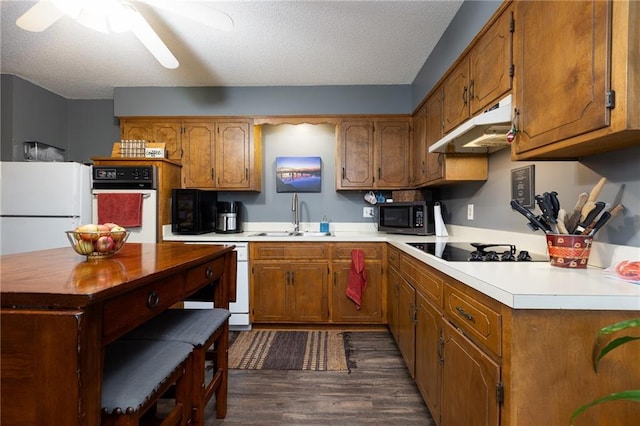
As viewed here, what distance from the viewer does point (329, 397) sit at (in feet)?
6.12

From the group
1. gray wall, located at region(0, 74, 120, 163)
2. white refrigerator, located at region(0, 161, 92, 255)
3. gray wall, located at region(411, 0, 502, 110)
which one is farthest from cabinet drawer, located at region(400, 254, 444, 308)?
gray wall, located at region(0, 74, 120, 163)

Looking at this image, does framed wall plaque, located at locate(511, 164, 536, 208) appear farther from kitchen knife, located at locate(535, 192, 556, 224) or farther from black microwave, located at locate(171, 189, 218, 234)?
black microwave, located at locate(171, 189, 218, 234)

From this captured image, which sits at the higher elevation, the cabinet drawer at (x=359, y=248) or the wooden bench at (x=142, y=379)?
the cabinet drawer at (x=359, y=248)

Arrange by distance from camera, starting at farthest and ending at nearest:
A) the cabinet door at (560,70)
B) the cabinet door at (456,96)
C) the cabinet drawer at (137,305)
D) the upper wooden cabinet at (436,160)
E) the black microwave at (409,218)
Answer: the black microwave at (409,218) < the upper wooden cabinet at (436,160) < the cabinet door at (456,96) < the cabinet door at (560,70) < the cabinet drawer at (137,305)

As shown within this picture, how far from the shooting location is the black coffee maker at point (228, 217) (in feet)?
10.5

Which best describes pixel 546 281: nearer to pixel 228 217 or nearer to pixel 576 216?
pixel 576 216

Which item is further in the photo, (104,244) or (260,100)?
(260,100)

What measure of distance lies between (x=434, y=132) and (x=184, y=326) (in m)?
2.28

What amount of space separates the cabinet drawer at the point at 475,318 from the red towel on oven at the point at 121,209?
2789 millimetres

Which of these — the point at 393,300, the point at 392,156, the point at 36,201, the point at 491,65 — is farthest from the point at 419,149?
the point at 36,201

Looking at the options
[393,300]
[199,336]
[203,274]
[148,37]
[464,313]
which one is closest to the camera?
[464,313]

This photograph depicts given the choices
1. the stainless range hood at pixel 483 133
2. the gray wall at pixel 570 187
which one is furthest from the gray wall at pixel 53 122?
the gray wall at pixel 570 187

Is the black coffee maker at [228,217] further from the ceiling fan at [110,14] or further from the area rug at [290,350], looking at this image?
the ceiling fan at [110,14]

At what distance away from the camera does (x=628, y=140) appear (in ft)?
3.25
